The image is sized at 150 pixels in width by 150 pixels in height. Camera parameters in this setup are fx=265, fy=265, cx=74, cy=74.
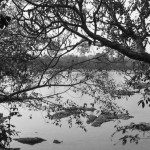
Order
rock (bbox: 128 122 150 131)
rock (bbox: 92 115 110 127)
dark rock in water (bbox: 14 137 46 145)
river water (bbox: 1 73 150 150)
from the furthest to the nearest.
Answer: rock (bbox: 92 115 110 127) → dark rock in water (bbox: 14 137 46 145) → river water (bbox: 1 73 150 150) → rock (bbox: 128 122 150 131)

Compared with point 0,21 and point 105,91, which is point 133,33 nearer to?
point 105,91

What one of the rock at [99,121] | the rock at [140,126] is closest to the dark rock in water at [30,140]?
the rock at [99,121]

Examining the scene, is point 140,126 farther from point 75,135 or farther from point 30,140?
point 30,140

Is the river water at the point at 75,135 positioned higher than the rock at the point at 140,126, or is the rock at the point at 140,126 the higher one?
the rock at the point at 140,126

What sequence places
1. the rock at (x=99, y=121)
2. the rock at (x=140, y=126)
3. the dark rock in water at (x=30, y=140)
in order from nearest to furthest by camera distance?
the rock at (x=140, y=126)
the dark rock in water at (x=30, y=140)
the rock at (x=99, y=121)

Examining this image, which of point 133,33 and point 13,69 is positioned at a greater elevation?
point 133,33

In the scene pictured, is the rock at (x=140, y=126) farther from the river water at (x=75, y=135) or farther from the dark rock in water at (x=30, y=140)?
the dark rock in water at (x=30, y=140)

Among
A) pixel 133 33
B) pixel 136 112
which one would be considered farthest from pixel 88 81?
pixel 136 112

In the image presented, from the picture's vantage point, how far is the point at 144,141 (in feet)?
49.1

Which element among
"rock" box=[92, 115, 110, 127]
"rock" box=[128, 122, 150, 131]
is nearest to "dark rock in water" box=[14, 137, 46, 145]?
"rock" box=[92, 115, 110, 127]

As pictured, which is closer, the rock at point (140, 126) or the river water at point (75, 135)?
the rock at point (140, 126)

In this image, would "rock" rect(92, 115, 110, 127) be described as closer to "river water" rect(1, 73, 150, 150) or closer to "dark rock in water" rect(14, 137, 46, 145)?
"river water" rect(1, 73, 150, 150)

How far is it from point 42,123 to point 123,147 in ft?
32.4

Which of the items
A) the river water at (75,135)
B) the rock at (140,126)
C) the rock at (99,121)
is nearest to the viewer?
the rock at (140,126)
